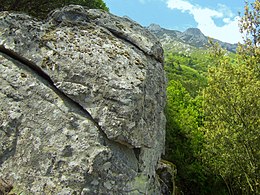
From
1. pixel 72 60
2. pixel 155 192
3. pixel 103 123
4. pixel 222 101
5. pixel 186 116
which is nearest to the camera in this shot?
pixel 103 123

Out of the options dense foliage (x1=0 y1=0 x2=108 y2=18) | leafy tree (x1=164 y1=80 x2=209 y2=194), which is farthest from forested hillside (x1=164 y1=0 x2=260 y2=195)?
dense foliage (x1=0 y1=0 x2=108 y2=18)

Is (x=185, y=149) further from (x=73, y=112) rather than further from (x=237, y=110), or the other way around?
(x=73, y=112)

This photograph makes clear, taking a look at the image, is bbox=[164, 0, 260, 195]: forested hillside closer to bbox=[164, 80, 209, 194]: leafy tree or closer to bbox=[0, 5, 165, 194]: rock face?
bbox=[164, 80, 209, 194]: leafy tree

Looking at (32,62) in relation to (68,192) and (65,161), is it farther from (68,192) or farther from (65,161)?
(68,192)

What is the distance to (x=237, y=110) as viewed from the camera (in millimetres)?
23094

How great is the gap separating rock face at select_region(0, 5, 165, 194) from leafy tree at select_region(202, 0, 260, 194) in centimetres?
1449

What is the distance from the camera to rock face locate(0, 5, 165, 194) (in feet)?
24.8

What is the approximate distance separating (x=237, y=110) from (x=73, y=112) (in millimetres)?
17377

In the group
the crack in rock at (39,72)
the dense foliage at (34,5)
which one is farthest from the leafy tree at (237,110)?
the crack in rock at (39,72)

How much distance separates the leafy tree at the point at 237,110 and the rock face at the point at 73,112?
1449 cm

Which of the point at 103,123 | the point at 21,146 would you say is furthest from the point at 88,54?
the point at 21,146

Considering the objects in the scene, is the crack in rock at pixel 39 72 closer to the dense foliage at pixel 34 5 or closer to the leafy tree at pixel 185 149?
the dense foliage at pixel 34 5

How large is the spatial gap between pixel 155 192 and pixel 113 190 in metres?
1.99

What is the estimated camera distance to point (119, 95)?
8.26 m
